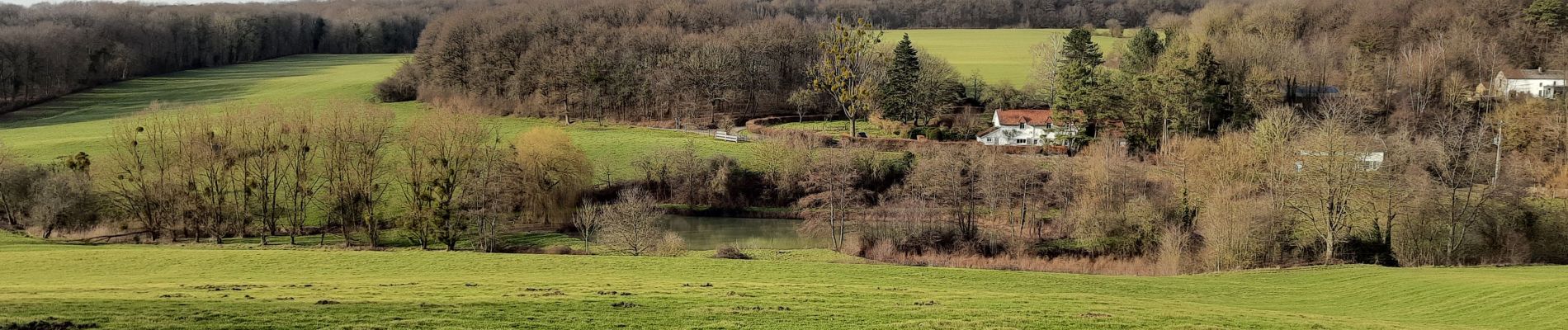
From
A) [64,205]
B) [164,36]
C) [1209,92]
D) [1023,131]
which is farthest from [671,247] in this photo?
[164,36]

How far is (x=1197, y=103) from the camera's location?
64.2 m

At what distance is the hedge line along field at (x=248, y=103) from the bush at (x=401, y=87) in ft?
5.54

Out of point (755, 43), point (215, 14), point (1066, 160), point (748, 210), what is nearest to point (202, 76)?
point (215, 14)

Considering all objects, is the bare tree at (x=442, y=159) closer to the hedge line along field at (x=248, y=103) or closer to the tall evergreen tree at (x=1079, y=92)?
the hedge line along field at (x=248, y=103)

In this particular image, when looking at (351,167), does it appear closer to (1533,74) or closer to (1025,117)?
(1025,117)

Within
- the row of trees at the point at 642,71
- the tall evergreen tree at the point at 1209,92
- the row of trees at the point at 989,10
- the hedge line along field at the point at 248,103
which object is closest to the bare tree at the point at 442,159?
the hedge line along field at the point at 248,103

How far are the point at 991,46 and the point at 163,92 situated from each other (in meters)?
90.3

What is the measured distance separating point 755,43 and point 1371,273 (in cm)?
6488

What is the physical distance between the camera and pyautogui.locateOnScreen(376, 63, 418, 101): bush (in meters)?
95.5

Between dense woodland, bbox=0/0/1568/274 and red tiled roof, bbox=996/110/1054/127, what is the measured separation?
2.18 m

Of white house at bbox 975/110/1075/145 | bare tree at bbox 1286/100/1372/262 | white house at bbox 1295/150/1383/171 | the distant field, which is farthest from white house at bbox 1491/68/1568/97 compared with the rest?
bare tree at bbox 1286/100/1372/262

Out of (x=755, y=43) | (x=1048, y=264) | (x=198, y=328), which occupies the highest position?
(x=755, y=43)

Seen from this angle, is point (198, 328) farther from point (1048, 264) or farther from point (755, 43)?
point (755, 43)

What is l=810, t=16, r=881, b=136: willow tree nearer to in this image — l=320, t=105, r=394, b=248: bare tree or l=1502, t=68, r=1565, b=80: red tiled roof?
l=320, t=105, r=394, b=248: bare tree
